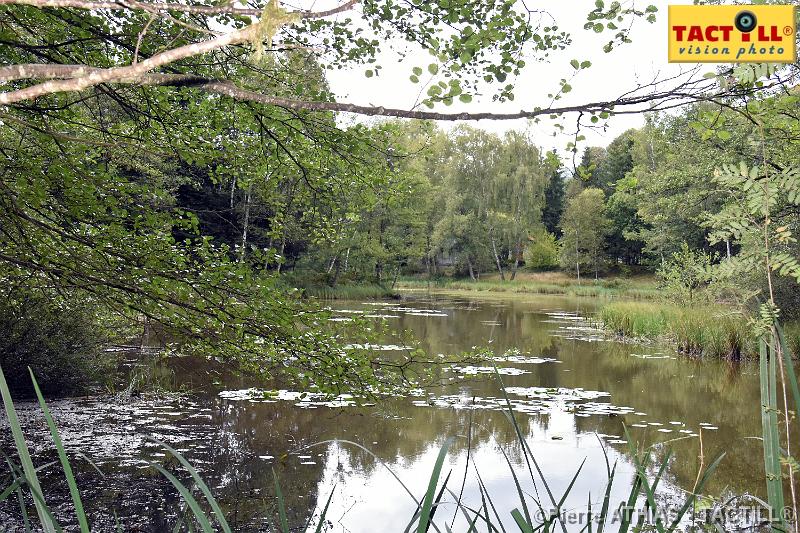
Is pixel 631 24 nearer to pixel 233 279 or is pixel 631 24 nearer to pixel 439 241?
pixel 233 279

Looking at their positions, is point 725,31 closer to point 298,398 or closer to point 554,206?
point 298,398

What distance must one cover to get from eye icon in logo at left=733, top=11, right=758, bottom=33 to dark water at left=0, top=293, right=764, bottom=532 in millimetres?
3395

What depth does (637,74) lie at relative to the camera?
108 inches

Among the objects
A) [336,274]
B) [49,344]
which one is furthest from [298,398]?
[336,274]

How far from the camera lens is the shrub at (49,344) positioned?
6863 mm

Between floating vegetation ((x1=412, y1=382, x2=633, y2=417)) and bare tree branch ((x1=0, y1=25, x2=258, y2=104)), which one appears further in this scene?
floating vegetation ((x1=412, y1=382, x2=633, y2=417))

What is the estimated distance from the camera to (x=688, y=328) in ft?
46.7

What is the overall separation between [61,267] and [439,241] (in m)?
40.1

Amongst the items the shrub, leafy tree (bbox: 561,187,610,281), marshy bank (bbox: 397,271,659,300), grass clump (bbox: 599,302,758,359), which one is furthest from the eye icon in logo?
leafy tree (bbox: 561,187,610,281)

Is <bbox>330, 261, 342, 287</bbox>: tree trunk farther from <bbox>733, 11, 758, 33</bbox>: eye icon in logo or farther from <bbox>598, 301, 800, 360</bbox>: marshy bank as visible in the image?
<bbox>733, 11, 758, 33</bbox>: eye icon in logo

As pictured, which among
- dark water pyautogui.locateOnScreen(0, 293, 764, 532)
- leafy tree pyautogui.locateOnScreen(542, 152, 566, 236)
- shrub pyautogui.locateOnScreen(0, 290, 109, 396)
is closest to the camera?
dark water pyautogui.locateOnScreen(0, 293, 764, 532)

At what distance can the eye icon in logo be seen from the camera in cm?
536

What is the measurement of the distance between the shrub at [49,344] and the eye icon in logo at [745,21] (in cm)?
623

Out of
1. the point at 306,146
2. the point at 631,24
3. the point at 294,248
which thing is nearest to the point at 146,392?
the point at 306,146
